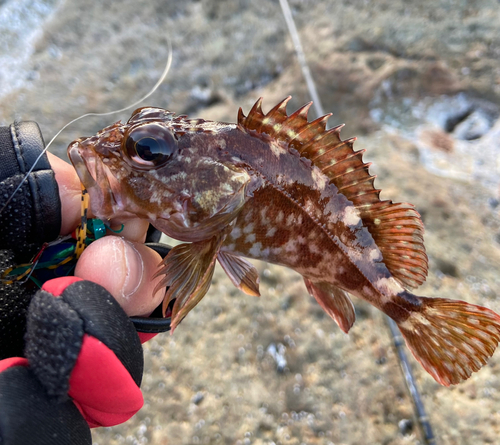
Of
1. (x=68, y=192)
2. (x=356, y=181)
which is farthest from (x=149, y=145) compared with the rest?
(x=356, y=181)

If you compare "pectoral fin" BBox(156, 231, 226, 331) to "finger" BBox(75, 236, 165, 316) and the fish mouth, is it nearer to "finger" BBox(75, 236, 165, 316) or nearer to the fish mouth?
"finger" BBox(75, 236, 165, 316)

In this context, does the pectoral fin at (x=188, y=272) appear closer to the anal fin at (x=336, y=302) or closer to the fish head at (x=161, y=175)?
the fish head at (x=161, y=175)

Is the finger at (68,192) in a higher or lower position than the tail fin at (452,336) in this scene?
higher

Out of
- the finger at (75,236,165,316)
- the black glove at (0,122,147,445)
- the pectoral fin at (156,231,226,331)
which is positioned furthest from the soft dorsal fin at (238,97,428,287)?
the black glove at (0,122,147,445)

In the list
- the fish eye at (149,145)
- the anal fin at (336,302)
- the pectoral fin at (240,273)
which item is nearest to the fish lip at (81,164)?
the fish eye at (149,145)

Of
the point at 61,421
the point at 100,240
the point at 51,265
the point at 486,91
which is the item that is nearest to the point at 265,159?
the point at 100,240

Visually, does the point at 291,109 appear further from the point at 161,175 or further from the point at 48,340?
the point at 48,340
